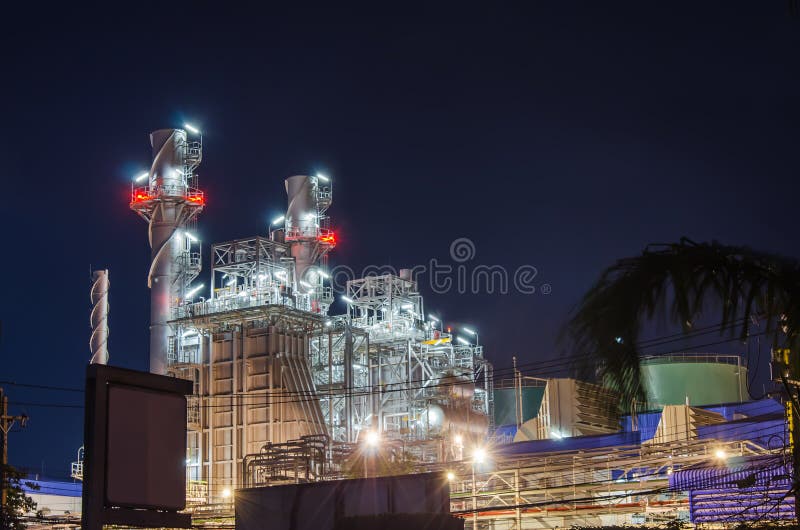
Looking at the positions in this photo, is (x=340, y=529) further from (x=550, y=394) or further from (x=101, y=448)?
(x=550, y=394)

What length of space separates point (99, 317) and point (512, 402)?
38.6 metres

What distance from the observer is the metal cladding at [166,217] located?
2551 inches

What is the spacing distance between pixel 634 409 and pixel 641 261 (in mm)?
680

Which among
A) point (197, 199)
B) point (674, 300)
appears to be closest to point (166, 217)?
point (197, 199)

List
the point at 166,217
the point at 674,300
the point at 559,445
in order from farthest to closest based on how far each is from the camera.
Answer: the point at 166,217 → the point at 559,445 → the point at 674,300

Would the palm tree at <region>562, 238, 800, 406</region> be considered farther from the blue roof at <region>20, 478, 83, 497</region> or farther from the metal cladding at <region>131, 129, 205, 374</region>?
the metal cladding at <region>131, 129, 205, 374</region>

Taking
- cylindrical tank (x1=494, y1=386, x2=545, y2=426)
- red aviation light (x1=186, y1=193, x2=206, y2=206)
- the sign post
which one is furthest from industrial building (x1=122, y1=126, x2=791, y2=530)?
the sign post

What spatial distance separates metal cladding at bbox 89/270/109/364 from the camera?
225ft

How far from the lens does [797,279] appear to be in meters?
4.79

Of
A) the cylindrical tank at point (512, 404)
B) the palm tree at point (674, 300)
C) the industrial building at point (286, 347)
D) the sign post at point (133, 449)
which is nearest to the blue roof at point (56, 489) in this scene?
the industrial building at point (286, 347)

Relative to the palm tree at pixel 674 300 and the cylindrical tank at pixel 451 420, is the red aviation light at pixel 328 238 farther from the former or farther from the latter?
the palm tree at pixel 674 300

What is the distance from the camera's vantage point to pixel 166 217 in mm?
66125

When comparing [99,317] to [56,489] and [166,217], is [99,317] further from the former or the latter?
[56,489]

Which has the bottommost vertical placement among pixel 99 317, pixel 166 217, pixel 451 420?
pixel 451 420
